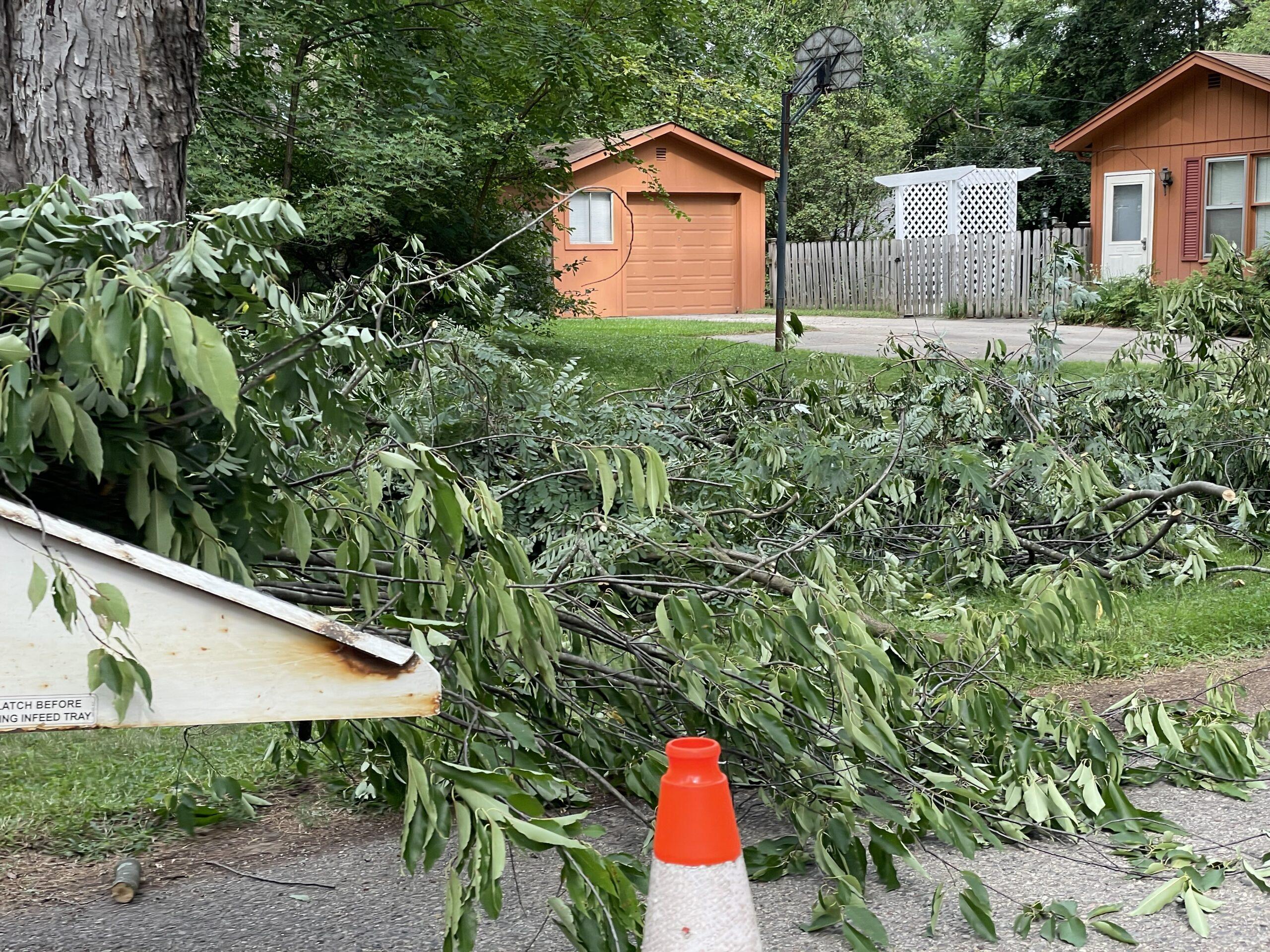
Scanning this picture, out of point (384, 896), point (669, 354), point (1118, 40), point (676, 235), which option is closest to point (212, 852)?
point (384, 896)

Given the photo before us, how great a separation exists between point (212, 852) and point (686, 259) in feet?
93.0

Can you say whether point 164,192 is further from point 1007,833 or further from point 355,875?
point 1007,833

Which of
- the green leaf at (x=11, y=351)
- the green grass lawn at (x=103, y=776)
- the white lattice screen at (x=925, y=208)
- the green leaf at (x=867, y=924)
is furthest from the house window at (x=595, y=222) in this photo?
the green leaf at (x=11, y=351)

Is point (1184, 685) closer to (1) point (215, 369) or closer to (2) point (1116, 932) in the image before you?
(2) point (1116, 932)

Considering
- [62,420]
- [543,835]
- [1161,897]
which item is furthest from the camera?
[1161,897]

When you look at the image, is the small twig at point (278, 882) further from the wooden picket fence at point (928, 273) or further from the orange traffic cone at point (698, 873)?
the wooden picket fence at point (928, 273)

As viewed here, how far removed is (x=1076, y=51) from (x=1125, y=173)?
1173 cm

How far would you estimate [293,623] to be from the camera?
2.18m

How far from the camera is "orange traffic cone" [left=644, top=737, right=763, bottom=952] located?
2467 mm

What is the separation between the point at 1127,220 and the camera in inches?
1075

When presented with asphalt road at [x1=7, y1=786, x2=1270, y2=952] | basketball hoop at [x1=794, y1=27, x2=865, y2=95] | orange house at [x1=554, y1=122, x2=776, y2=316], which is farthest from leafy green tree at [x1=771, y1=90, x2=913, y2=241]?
asphalt road at [x1=7, y1=786, x2=1270, y2=952]

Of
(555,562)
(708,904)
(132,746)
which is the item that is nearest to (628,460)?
(708,904)

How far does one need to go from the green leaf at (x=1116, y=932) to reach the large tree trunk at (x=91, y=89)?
11.9ft

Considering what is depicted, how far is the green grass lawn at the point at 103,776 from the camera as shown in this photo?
381 cm
